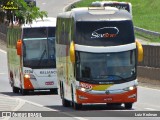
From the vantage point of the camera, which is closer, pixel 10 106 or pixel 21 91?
pixel 10 106

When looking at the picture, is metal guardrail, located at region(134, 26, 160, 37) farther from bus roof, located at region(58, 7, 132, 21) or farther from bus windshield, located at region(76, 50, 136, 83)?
bus windshield, located at region(76, 50, 136, 83)

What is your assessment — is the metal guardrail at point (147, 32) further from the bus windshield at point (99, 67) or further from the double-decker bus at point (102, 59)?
the bus windshield at point (99, 67)

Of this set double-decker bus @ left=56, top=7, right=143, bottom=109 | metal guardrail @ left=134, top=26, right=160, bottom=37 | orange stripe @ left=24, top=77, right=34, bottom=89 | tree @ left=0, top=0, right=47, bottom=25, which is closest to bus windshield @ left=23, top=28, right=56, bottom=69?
orange stripe @ left=24, top=77, right=34, bottom=89

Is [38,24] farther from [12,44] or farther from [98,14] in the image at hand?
[98,14]

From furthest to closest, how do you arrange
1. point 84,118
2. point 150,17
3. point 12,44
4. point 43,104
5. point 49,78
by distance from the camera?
point 150,17 → point 12,44 → point 49,78 → point 43,104 → point 84,118

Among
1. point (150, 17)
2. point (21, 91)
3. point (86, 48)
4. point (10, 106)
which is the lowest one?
point (150, 17)

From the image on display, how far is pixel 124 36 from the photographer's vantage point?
92.9 feet

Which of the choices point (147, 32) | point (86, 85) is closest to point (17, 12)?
point (86, 85)

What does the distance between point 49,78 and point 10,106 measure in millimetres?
9051

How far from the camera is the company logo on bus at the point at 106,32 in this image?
28203mm

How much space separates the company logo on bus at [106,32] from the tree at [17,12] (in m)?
4.89

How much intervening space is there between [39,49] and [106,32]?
388 inches

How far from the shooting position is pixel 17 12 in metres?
22.4

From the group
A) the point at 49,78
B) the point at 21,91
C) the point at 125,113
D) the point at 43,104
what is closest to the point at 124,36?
the point at 125,113
